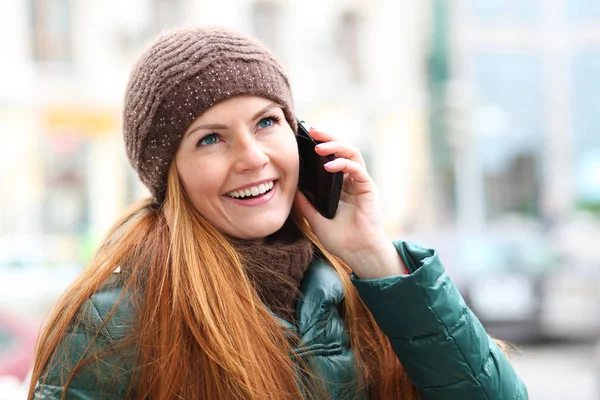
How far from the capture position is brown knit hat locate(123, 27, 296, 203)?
5.79 ft

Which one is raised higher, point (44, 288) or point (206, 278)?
point (206, 278)

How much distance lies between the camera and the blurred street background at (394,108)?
56.6ft

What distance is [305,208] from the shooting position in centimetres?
201

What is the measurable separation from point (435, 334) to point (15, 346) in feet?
12.2

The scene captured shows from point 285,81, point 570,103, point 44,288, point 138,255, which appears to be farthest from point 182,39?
point 570,103

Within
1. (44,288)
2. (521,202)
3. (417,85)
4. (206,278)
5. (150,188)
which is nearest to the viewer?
(206,278)

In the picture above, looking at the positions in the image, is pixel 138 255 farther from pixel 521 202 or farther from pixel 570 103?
pixel 570 103

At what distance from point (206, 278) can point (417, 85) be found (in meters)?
21.1

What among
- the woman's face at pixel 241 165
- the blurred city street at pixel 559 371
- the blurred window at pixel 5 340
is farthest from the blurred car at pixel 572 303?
the woman's face at pixel 241 165

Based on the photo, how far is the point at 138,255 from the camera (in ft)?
5.99

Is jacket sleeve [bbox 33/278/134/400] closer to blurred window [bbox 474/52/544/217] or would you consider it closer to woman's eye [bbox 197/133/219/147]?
woman's eye [bbox 197/133/219/147]

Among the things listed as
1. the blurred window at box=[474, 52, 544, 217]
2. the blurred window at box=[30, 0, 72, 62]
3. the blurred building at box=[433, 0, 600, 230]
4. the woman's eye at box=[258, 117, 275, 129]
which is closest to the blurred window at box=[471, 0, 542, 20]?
the blurred building at box=[433, 0, 600, 230]

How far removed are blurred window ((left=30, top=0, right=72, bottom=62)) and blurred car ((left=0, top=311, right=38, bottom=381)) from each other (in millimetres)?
14398

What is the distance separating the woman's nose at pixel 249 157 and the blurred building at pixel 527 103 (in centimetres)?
2228
